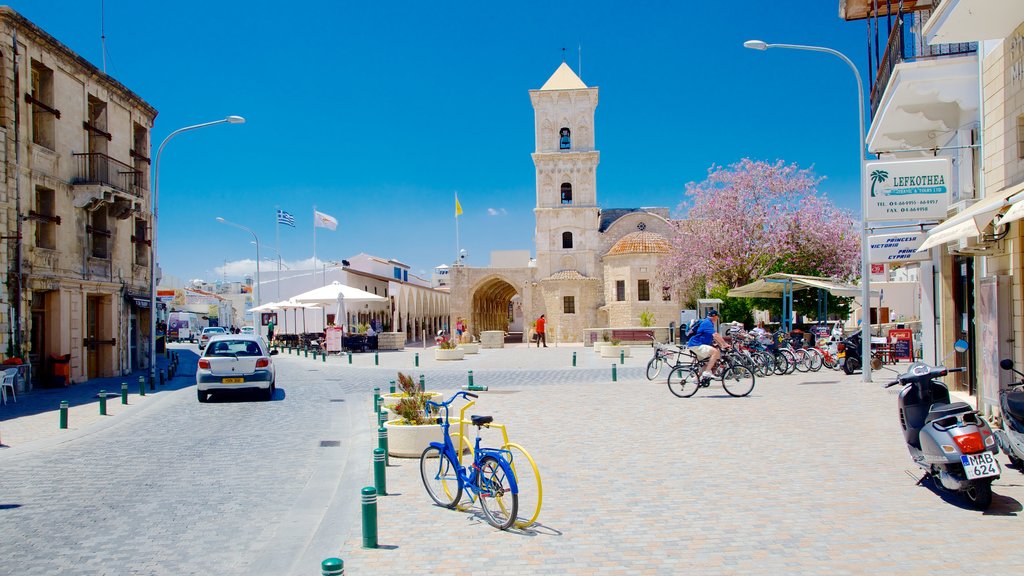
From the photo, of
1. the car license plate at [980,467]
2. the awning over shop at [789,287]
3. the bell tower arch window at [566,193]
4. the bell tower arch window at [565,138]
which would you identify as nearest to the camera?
the car license plate at [980,467]

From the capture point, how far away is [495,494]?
243 inches

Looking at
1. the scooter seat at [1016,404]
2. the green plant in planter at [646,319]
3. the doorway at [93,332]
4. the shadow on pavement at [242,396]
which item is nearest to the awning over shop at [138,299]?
the doorway at [93,332]

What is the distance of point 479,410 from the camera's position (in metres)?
13.5

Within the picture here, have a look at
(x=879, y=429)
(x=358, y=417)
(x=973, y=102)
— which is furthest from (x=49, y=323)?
(x=973, y=102)

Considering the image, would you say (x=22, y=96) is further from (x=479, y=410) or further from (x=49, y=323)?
(x=479, y=410)

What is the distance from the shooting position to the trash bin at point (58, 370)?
20.5 metres

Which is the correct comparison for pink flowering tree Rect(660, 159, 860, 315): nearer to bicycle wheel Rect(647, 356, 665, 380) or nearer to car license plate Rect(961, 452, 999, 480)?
bicycle wheel Rect(647, 356, 665, 380)

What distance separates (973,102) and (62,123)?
21.9 m

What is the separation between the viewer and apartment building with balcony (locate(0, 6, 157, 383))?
61.5 feet

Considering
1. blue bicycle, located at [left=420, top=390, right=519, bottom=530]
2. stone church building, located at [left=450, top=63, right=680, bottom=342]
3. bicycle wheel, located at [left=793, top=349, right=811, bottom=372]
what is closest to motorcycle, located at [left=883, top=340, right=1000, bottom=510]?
blue bicycle, located at [left=420, top=390, right=519, bottom=530]

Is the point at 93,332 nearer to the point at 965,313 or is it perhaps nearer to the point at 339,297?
the point at 339,297

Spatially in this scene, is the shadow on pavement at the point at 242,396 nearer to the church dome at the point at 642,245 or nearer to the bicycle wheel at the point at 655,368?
the bicycle wheel at the point at 655,368

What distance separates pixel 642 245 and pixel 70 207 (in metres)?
35.9

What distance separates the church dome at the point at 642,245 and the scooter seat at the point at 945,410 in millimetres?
43370
